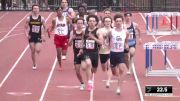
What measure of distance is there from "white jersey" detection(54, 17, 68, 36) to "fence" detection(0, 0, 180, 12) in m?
14.9

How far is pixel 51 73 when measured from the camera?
17.4 meters

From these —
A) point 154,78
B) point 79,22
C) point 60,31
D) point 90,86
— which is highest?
point 79,22

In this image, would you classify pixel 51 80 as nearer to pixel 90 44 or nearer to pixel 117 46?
pixel 90 44

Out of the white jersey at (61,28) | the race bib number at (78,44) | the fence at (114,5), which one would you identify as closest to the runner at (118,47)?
the race bib number at (78,44)

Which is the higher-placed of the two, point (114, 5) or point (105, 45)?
point (114, 5)

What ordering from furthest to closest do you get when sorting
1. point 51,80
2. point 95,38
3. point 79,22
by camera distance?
point 51,80 < point 79,22 < point 95,38

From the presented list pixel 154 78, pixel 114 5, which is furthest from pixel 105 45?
pixel 114 5

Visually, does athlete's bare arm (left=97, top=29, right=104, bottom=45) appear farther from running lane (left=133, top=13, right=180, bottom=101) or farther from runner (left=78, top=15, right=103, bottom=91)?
running lane (left=133, top=13, right=180, bottom=101)

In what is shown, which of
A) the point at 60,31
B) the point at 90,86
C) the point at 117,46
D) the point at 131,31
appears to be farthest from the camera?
the point at 60,31

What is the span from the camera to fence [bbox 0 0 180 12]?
3247 cm

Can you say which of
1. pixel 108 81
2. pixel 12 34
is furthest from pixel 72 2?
pixel 108 81

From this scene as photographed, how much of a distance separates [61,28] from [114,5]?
1545 cm

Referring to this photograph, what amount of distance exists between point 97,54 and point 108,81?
936 mm

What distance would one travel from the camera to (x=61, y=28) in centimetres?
1752
